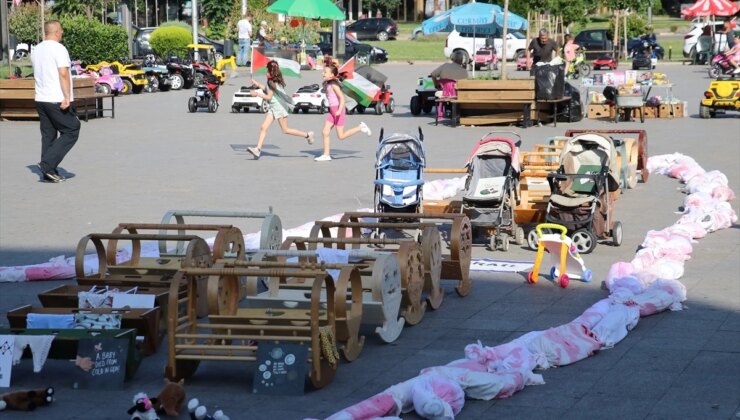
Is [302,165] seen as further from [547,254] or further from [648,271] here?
[648,271]

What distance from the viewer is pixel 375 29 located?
6794 cm

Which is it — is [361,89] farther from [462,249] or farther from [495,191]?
[462,249]

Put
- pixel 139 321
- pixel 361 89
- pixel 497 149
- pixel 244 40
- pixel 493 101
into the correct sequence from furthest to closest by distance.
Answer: pixel 244 40 < pixel 361 89 < pixel 493 101 < pixel 497 149 < pixel 139 321

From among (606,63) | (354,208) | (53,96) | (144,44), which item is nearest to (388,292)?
(354,208)

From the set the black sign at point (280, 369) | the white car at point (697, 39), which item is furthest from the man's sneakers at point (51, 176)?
the white car at point (697, 39)

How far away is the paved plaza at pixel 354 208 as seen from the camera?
668cm

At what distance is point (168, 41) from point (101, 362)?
123 ft

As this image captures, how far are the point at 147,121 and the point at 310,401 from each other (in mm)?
19370

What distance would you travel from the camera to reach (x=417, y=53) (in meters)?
57.4

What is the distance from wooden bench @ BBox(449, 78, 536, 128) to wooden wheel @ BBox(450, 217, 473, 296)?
14455mm

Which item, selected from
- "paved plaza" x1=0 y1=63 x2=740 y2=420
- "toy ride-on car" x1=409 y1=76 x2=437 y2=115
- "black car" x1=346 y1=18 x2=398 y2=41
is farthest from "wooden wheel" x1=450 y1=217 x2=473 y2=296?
"black car" x1=346 y1=18 x2=398 y2=41

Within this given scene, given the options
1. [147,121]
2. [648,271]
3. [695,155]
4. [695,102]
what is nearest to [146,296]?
[648,271]

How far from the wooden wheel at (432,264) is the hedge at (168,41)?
35037 mm

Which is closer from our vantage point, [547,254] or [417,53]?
[547,254]
